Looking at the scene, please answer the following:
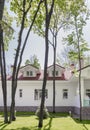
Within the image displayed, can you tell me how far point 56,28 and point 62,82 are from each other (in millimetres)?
6444

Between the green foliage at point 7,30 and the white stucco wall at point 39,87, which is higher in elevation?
the green foliage at point 7,30

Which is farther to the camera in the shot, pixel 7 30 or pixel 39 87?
pixel 39 87

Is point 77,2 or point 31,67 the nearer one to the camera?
point 77,2

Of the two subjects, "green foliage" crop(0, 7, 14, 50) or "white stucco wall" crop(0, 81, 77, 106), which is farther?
"white stucco wall" crop(0, 81, 77, 106)

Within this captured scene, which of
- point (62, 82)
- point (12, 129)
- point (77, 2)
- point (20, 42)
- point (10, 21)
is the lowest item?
point (12, 129)

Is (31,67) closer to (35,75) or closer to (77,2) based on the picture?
(35,75)

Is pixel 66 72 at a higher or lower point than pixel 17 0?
lower

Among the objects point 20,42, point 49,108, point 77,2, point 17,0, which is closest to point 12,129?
point 20,42

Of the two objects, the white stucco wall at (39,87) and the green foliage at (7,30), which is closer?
the green foliage at (7,30)

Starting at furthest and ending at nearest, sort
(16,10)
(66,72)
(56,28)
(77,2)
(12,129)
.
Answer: (66,72)
(56,28)
(77,2)
(16,10)
(12,129)

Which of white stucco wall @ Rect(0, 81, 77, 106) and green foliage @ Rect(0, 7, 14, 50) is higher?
green foliage @ Rect(0, 7, 14, 50)

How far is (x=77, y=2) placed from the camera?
2653 centimetres

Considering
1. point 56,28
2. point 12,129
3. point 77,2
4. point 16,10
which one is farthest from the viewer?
point 56,28

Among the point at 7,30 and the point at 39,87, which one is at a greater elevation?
the point at 7,30
